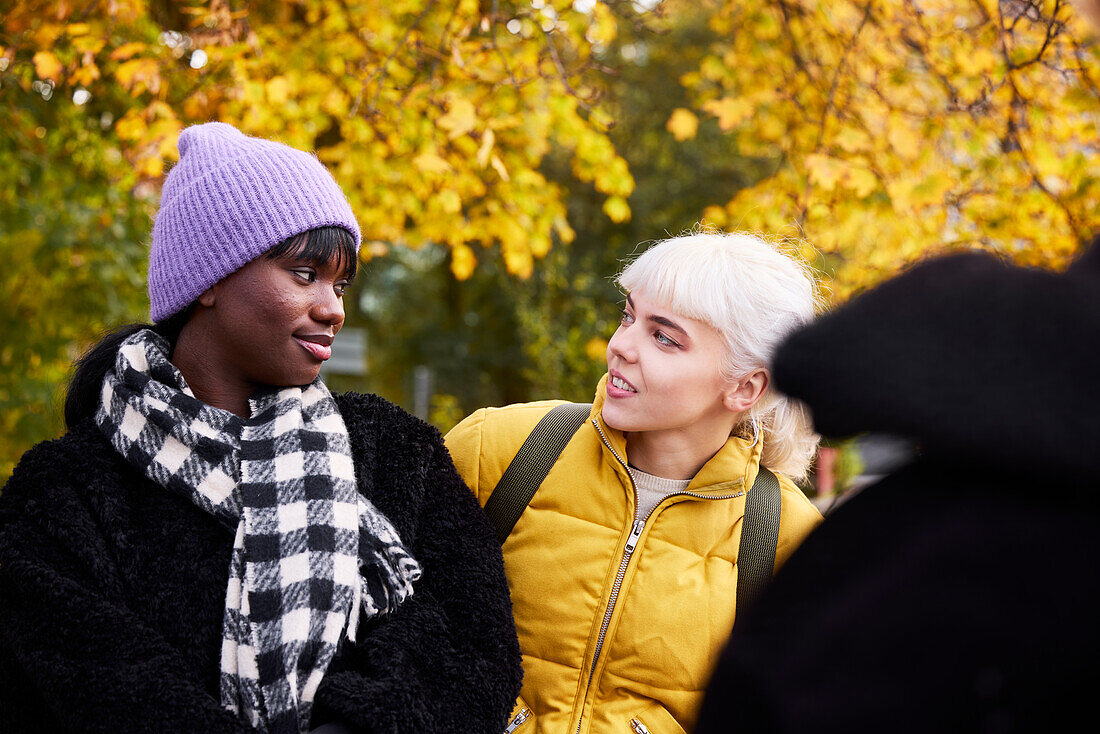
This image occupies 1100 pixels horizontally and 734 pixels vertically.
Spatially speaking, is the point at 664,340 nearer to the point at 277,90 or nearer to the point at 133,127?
the point at 277,90

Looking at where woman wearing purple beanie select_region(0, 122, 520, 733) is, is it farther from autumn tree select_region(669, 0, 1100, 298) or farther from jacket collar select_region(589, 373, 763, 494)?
autumn tree select_region(669, 0, 1100, 298)

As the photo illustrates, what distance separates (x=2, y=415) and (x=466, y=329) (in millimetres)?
7803

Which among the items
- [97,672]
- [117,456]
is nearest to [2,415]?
[117,456]

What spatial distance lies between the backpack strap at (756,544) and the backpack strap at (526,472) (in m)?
0.50

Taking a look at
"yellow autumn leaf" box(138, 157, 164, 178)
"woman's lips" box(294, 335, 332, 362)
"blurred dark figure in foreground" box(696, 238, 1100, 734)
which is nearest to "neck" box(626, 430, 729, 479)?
"woman's lips" box(294, 335, 332, 362)

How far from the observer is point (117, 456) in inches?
68.6

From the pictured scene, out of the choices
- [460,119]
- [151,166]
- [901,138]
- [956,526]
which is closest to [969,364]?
[956,526]

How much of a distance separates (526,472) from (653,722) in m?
0.66

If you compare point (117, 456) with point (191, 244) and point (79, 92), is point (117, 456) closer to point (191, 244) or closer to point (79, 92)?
point (191, 244)

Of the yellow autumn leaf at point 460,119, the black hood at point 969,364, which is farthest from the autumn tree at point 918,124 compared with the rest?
the black hood at point 969,364

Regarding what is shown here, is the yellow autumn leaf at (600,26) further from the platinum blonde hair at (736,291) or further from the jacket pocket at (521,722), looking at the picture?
the jacket pocket at (521,722)

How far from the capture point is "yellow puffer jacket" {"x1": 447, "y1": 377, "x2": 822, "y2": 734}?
1990 millimetres

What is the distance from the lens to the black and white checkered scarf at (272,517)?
5.21ft

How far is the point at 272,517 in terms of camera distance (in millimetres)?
1670
